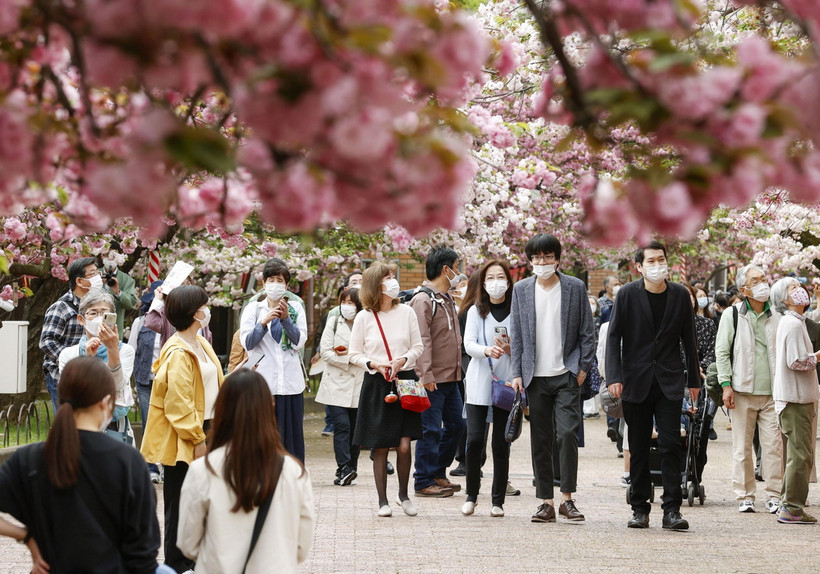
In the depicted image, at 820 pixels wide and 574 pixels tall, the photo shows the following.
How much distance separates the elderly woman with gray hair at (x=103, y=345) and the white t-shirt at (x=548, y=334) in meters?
3.29

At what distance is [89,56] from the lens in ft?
7.13

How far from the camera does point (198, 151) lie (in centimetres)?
215

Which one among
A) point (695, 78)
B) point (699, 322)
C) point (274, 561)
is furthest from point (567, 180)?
point (695, 78)

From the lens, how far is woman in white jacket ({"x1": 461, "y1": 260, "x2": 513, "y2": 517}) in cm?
995

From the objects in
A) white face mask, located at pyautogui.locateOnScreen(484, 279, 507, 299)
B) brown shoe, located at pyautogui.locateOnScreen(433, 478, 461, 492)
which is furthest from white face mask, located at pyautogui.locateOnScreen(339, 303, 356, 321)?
white face mask, located at pyautogui.locateOnScreen(484, 279, 507, 299)

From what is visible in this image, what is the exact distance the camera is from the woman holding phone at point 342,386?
12.2 meters

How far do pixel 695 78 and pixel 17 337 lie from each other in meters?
10.1

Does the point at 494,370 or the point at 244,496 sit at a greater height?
the point at 494,370

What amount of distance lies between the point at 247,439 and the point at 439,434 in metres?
7.00

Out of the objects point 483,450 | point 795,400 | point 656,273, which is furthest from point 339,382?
point 795,400

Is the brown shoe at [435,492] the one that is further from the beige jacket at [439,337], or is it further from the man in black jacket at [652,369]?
the man in black jacket at [652,369]

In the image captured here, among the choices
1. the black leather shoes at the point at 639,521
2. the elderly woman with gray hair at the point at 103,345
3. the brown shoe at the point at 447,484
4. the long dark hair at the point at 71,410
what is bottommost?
the black leather shoes at the point at 639,521

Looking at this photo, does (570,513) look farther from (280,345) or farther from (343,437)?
(343,437)

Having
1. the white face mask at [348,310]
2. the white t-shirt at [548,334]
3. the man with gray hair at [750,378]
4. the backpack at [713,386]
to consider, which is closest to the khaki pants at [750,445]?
the man with gray hair at [750,378]
